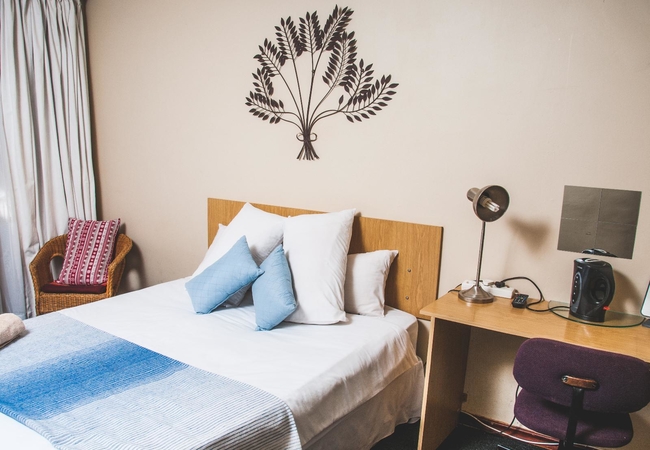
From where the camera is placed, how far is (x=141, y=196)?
3699mm

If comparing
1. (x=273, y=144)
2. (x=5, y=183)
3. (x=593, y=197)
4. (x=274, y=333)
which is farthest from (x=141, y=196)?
(x=593, y=197)

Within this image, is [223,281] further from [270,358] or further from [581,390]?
[581,390]

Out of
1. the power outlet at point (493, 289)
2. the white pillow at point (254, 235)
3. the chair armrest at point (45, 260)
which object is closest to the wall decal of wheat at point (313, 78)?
the white pillow at point (254, 235)

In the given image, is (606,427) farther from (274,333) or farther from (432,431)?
(274,333)

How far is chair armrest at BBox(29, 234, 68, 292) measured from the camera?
321cm

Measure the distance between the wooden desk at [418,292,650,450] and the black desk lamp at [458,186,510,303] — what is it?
0.04m

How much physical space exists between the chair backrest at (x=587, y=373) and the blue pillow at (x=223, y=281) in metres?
1.29

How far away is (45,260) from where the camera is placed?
337cm

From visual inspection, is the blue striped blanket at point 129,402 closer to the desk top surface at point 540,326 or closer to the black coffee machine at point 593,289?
the desk top surface at point 540,326

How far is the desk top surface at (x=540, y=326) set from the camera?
170 centimetres

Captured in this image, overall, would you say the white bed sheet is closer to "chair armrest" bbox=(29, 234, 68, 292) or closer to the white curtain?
"chair armrest" bbox=(29, 234, 68, 292)

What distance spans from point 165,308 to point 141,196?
157 cm

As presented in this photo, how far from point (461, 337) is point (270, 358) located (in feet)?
3.15

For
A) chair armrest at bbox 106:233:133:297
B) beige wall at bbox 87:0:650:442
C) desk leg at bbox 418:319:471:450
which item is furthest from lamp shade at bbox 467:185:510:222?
chair armrest at bbox 106:233:133:297
